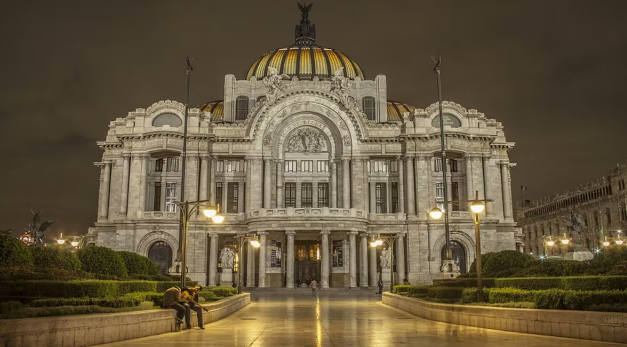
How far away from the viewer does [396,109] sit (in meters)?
80.9

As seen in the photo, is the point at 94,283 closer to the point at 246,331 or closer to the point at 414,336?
the point at 246,331

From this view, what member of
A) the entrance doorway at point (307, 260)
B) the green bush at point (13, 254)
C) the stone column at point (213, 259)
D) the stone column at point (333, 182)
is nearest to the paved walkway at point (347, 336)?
the green bush at point (13, 254)

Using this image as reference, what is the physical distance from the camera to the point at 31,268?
23.0 m

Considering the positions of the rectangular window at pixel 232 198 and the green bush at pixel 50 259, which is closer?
the green bush at pixel 50 259

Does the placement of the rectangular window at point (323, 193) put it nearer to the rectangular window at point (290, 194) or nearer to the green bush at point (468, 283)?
the rectangular window at point (290, 194)

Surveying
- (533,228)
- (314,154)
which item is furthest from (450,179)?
(533,228)

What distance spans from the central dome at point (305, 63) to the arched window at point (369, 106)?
4.94m

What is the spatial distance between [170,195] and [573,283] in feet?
174

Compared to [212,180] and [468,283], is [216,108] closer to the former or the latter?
[212,180]

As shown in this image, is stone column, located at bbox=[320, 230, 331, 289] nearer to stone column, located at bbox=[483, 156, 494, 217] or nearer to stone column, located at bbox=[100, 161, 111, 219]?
stone column, located at bbox=[483, 156, 494, 217]

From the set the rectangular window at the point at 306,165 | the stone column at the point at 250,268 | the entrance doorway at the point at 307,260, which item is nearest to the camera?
the stone column at the point at 250,268

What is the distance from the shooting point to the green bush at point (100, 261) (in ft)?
97.8

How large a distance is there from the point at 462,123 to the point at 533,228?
6814cm

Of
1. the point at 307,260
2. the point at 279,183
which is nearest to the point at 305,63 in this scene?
the point at 279,183
